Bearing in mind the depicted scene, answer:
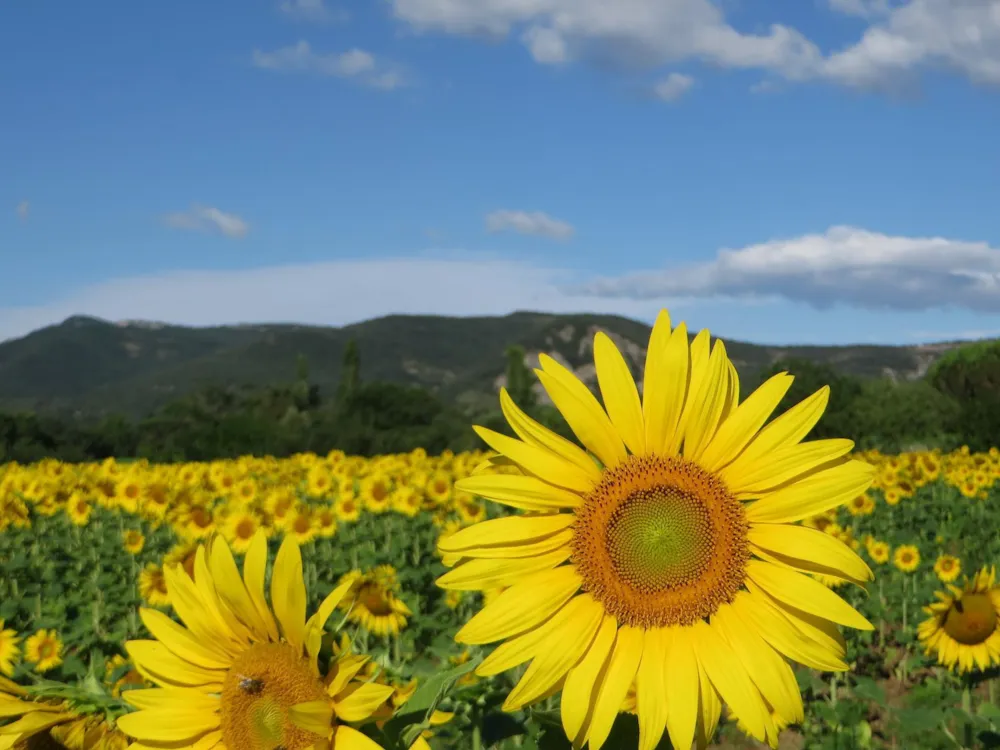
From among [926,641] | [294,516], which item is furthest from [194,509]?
[926,641]

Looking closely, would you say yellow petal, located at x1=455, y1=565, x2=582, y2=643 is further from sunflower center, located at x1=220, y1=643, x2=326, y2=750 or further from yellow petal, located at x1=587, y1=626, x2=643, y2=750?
sunflower center, located at x1=220, y1=643, x2=326, y2=750

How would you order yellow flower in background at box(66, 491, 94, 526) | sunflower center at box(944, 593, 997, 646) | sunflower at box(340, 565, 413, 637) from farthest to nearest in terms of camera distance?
yellow flower in background at box(66, 491, 94, 526)
sunflower at box(340, 565, 413, 637)
sunflower center at box(944, 593, 997, 646)

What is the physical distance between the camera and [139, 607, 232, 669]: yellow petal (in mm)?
2051

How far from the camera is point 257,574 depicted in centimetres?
188

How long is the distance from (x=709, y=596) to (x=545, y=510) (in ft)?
1.31

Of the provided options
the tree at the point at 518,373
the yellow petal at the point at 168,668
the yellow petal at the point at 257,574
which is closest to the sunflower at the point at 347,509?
the yellow petal at the point at 168,668

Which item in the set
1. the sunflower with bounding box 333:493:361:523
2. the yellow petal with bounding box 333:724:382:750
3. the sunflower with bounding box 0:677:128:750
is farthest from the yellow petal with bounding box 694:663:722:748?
the sunflower with bounding box 333:493:361:523

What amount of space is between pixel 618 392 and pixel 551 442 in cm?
18

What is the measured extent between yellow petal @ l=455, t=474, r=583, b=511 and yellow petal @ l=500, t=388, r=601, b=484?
0.07 m

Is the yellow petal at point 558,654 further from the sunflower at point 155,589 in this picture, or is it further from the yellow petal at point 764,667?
the sunflower at point 155,589

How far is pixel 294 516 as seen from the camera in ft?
33.6

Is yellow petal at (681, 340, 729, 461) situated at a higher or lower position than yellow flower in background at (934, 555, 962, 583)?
higher

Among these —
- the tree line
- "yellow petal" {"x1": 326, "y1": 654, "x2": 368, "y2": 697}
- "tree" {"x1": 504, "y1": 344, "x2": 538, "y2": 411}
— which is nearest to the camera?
"yellow petal" {"x1": 326, "y1": 654, "x2": 368, "y2": 697}

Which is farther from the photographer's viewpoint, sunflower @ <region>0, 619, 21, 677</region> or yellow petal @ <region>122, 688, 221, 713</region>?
sunflower @ <region>0, 619, 21, 677</region>
